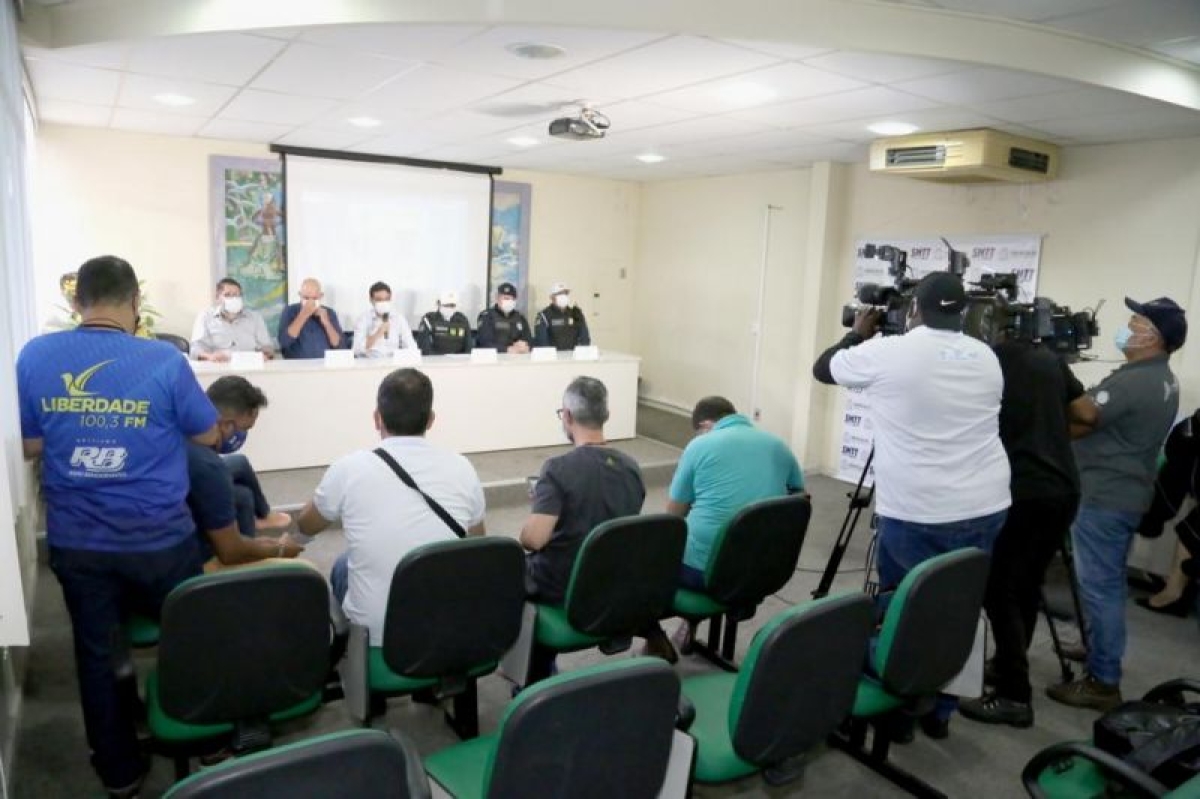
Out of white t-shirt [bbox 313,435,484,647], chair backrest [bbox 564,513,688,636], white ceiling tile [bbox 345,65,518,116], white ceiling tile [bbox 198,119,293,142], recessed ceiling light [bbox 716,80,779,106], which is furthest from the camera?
white ceiling tile [bbox 198,119,293,142]

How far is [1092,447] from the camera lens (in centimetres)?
278

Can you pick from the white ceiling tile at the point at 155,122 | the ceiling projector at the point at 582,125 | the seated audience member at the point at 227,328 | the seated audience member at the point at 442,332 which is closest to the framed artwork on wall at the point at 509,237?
the seated audience member at the point at 442,332

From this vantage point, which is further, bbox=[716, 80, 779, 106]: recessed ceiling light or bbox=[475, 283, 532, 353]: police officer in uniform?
bbox=[475, 283, 532, 353]: police officer in uniform

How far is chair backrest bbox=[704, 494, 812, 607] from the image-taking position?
238 cm

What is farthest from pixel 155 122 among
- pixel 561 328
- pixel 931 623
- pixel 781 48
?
pixel 931 623

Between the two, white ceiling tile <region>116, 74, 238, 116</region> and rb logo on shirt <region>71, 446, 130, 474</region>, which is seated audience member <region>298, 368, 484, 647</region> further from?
white ceiling tile <region>116, 74, 238, 116</region>

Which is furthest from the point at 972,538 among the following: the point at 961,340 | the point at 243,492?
the point at 243,492

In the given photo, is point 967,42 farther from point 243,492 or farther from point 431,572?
point 243,492

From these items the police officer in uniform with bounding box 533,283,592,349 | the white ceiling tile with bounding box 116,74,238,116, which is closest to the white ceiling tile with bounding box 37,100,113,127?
the white ceiling tile with bounding box 116,74,238,116

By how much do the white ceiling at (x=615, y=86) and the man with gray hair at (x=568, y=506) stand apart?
155 cm

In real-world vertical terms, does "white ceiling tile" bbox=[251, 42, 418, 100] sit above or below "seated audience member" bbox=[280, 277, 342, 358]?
above

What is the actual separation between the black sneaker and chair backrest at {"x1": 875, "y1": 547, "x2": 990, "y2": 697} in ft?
2.63

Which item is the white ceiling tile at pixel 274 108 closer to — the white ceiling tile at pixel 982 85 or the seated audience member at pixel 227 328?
the seated audience member at pixel 227 328

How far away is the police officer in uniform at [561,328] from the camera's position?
22.7 feet
